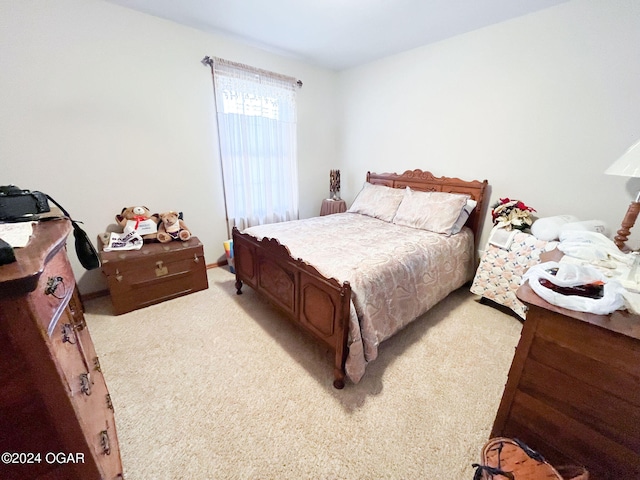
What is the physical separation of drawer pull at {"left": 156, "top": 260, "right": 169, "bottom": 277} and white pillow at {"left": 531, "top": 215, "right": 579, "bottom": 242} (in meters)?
3.09

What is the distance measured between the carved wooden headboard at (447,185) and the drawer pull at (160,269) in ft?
8.54

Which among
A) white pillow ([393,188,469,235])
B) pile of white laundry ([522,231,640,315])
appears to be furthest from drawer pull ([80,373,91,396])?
white pillow ([393,188,469,235])

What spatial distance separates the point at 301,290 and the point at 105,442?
1.06 m

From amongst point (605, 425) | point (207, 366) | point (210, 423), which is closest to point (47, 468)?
point (210, 423)

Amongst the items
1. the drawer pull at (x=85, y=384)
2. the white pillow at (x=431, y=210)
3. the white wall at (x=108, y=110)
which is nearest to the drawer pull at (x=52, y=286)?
the drawer pull at (x=85, y=384)

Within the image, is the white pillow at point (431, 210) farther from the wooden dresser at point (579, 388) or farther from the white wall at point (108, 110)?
the white wall at point (108, 110)

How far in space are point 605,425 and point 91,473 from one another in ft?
5.26

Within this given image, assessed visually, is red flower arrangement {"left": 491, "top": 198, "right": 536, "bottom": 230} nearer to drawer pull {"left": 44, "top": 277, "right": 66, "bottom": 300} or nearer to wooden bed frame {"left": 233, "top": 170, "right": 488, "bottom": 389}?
wooden bed frame {"left": 233, "top": 170, "right": 488, "bottom": 389}

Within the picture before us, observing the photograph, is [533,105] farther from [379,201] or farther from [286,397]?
[286,397]

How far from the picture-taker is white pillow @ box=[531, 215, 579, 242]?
186 centimetres

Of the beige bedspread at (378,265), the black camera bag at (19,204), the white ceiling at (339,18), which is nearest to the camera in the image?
the black camera bag at (19,204)

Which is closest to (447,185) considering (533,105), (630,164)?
(533,105)

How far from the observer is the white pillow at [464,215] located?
2328 mm

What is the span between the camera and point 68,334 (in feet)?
2.70
